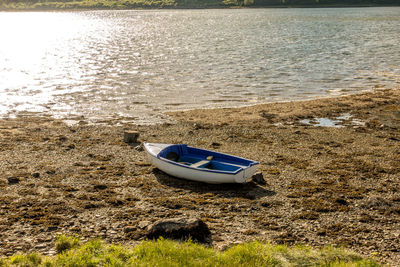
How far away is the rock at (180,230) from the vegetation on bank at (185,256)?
582 millimetres

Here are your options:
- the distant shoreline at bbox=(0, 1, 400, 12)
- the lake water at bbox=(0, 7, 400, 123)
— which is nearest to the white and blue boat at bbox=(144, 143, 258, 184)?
the lake water at bbox=(0, 7, 400, 123)

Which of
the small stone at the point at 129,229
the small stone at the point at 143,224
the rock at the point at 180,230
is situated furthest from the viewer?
the small stone at the point at 143,224

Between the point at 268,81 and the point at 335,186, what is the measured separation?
21.6 meters

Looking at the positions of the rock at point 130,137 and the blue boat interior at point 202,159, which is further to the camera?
the rock at point 130,137

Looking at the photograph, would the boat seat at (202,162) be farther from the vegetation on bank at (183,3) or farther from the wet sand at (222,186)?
the vegetation on bank at (183,3)

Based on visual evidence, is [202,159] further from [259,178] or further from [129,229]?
[129,229]

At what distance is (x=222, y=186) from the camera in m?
15.4

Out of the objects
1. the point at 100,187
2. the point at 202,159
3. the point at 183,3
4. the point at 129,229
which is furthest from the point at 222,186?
the point at 183,3

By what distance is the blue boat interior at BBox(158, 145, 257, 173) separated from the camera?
16031mm

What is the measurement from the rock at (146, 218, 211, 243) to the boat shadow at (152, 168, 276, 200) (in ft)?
12.2

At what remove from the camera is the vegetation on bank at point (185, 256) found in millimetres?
9047

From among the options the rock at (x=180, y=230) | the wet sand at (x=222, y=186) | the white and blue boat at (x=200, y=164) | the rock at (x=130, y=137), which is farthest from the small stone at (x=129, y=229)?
the rock at (x=130, y=137)

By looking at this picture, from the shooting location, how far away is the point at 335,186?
14914mm

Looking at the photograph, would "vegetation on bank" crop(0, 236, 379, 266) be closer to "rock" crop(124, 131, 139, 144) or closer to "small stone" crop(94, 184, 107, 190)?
"small stone" crop(94, 184, 107, 190)
